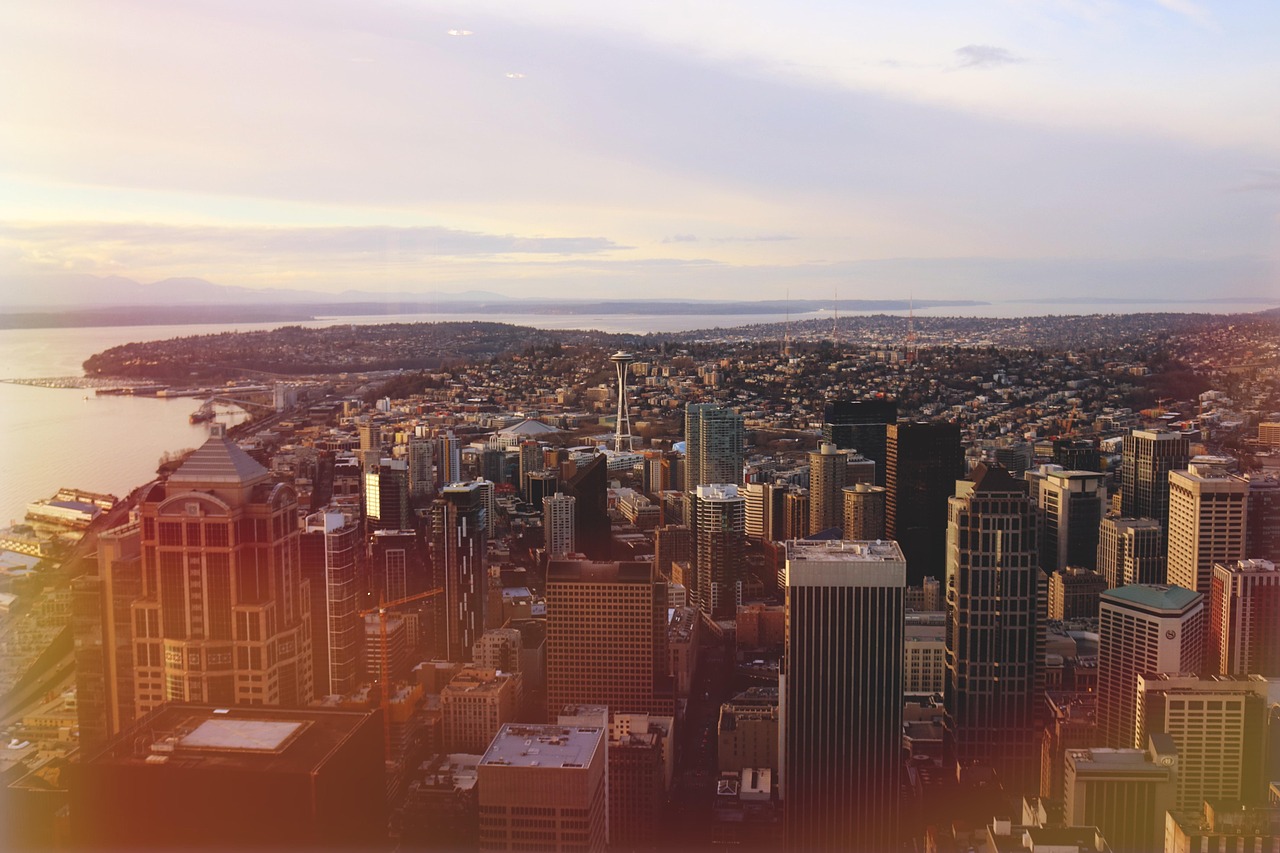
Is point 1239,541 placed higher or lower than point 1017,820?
higher

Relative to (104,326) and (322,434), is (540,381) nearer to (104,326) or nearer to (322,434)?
(322,434)

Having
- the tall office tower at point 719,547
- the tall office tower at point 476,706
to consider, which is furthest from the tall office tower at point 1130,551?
the tall office tower at point 476,706

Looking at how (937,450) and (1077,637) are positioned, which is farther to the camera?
(937,450)

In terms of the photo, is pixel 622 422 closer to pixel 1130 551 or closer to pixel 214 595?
pixel 1130 551

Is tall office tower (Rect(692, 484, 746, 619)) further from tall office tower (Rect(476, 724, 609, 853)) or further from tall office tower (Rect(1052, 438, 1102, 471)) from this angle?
tall office tower (Rect(476, 724, 609, 853))

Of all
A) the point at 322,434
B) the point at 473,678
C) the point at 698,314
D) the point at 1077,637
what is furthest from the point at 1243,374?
the point at 322,434

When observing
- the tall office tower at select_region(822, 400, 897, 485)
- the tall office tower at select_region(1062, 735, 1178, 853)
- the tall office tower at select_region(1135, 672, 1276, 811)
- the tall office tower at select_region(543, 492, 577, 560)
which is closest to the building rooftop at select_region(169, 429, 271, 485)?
the tall office tower at select_region(543, 492, 577, 560)

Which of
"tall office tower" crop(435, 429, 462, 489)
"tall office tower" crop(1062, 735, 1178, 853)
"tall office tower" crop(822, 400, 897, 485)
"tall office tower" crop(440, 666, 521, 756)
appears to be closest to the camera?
"tall office tower" crop(1062, 735, 1178, 853)
